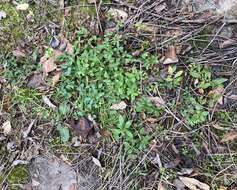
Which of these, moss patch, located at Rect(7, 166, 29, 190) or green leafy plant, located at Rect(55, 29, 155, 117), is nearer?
green leafy plant, located at Rect(55, 29, 155, 117)

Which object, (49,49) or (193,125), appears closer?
(193,125)

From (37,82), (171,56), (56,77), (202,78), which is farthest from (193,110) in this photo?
(37,82)

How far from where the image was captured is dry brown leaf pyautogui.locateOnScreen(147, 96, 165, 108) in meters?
3.06

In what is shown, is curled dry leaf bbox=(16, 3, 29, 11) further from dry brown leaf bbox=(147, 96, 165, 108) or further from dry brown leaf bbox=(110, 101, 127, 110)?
dry brown leaf bbox=(147, 96, 165, 108)

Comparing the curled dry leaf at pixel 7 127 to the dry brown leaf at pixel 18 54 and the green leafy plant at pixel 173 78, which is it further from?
the green leafy plant at pixel 173 78

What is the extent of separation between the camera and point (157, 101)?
306cm

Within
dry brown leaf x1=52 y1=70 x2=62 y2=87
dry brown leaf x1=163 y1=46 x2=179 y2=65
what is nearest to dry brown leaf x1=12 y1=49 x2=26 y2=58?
dry brown leaf x1=52 y1=70 x2=62 y2=87

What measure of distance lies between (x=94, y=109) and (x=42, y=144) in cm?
50

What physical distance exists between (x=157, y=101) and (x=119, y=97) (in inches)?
11.2

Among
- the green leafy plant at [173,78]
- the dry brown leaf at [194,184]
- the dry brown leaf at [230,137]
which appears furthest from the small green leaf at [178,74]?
the dry brown leaf at [194,184]

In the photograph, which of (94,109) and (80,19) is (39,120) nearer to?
(94,109)

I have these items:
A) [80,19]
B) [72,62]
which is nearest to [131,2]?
[80,19]

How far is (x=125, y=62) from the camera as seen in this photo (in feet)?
10.1

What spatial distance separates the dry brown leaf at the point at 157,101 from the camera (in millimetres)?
3057
